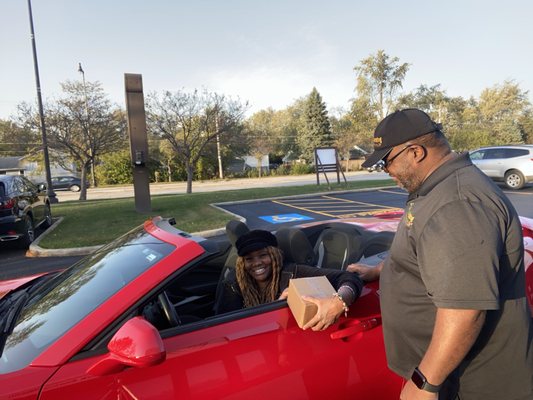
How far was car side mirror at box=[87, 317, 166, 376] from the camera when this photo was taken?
50.1 inches

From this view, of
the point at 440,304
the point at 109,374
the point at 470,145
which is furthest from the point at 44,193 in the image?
the point at 470,145

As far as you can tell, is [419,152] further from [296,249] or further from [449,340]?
[296,249]

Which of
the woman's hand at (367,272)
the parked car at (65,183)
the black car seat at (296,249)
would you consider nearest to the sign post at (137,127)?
the black car seat at (296,249)

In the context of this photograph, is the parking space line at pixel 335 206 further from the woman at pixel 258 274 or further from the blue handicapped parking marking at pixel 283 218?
the woman at pixel 258 274

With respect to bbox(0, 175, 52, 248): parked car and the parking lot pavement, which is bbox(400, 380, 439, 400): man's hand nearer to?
bbox(0, 175, 52, 248): parked car

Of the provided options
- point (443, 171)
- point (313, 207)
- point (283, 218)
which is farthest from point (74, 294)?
point (313, 207)

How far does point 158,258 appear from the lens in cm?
183

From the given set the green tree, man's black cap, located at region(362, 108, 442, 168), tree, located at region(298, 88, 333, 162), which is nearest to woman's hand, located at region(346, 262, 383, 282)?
man's black cap, located at region(362, 108, 442, 168)

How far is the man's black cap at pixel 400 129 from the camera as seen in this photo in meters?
1.32

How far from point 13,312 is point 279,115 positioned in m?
83.8

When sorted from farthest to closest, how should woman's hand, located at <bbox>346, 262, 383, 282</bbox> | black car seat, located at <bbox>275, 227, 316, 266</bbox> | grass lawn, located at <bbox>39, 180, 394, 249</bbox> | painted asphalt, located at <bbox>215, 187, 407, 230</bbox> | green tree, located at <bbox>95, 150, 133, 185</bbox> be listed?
green tree, located at <bbox>95, 150, 133, 185</bbox> → painted asphalt, located at <bbox>215, 187, 407, 230</bbox> → grass lawn, located at <bbox>39, 180, 394, 249</bbox> → black car seat, located at <bbox>275, 227, 316, 266</bbox> → woman's hand, located at <bbox>346, 262, 383, 282</bbox>

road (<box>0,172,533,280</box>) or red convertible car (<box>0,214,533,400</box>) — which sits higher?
red convertible car (<box>0,214,533,400</box>)

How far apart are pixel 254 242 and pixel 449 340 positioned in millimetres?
1381

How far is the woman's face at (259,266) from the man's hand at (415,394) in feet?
3.71
